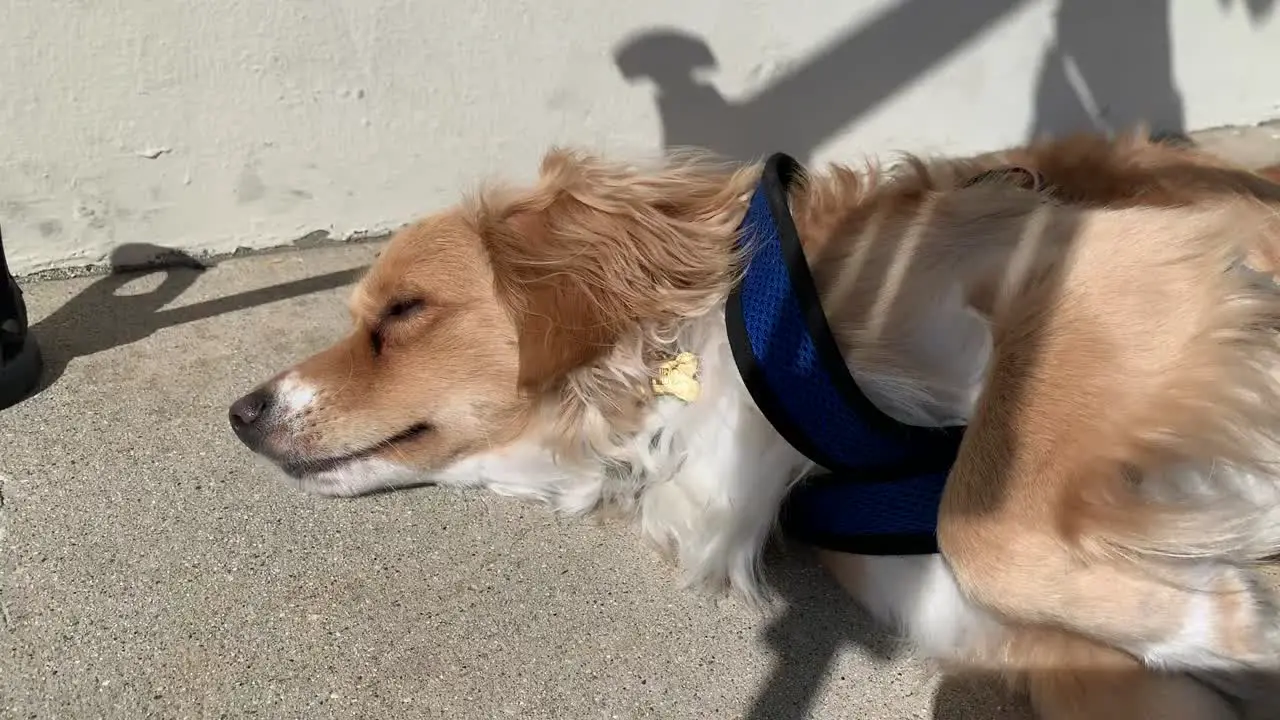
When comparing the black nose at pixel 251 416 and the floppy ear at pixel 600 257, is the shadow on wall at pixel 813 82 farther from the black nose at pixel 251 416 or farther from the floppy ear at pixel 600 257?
the black nose at pixel 251 416

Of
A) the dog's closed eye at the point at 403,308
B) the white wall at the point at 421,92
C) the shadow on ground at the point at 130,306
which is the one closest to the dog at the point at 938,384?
the dog's closed eye at the point at 403,308

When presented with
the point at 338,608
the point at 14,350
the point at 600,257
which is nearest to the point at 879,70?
the point at 600,257

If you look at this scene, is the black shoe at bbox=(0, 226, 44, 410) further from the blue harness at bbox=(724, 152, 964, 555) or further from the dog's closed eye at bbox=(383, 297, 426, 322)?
the blue harness at bbox=(724, 152, 964, 555)

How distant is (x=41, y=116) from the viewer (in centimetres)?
264

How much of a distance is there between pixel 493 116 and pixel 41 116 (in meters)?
1.29

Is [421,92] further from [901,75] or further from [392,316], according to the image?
[901,75]

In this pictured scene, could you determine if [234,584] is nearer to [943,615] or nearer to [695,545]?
[695,545]

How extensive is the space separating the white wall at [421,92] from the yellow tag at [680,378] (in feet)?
4.67

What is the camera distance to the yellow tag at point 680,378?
191 cm

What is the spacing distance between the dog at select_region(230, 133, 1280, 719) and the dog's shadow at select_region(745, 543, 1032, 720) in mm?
49

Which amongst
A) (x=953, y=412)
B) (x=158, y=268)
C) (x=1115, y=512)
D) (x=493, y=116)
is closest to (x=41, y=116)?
(x=158, y=268)

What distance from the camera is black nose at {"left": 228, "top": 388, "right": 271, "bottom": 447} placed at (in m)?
2.09

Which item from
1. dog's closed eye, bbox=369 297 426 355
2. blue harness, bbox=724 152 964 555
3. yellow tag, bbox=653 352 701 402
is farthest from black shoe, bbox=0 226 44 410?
blue harness, bbox=724 152 964 555

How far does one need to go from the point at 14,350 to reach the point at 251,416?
751mm
